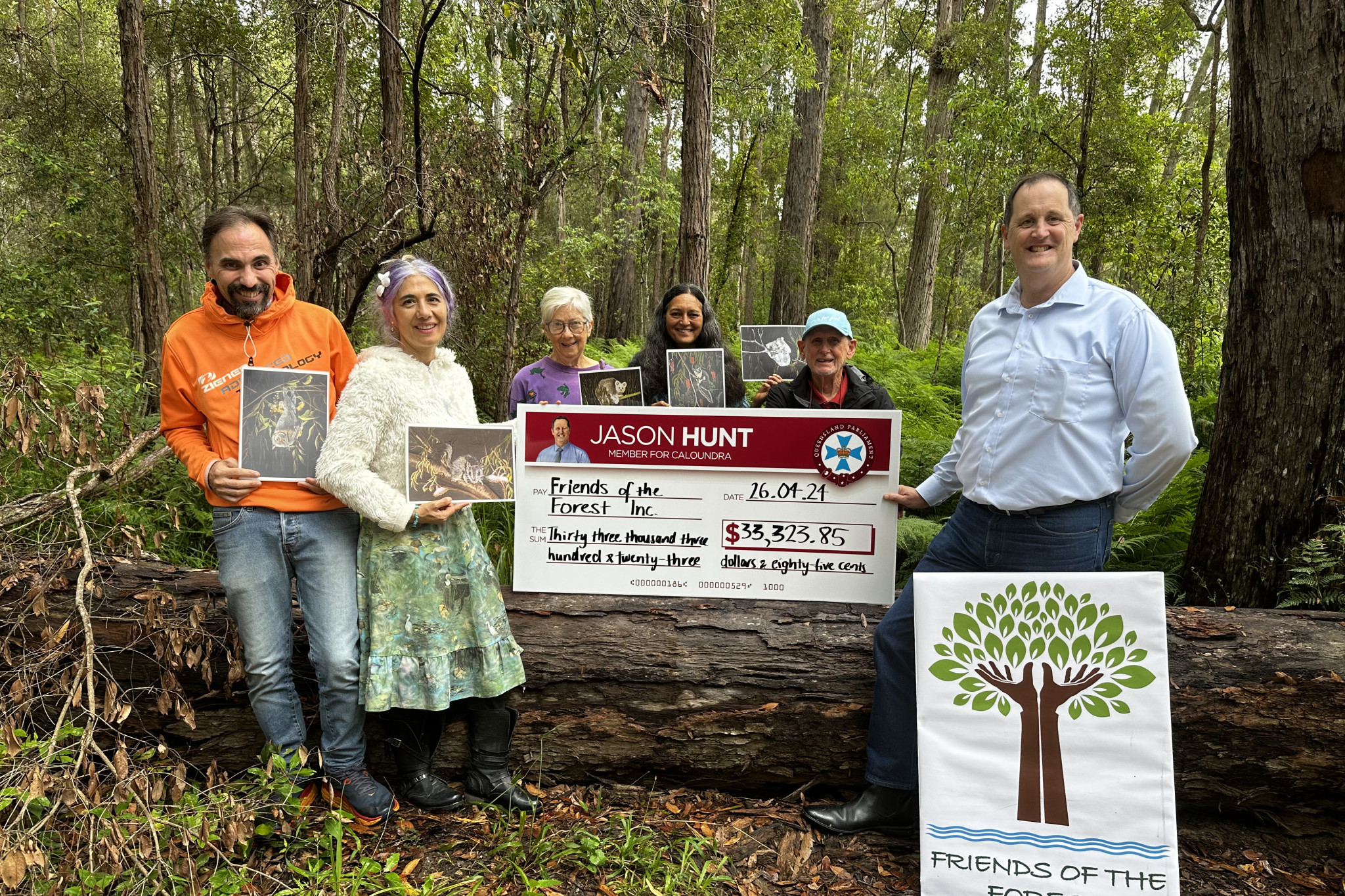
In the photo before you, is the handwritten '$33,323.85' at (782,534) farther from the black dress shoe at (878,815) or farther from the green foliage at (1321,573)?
the green foliage at (1321,573)

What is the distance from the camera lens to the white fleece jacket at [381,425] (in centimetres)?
273

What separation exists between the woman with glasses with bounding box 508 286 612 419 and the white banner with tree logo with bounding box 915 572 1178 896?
213 centimetres

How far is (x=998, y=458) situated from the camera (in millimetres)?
2646

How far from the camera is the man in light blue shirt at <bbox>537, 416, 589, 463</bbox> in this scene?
11.2 ft

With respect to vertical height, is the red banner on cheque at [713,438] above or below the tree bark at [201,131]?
below

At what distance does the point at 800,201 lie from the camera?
13.1 m

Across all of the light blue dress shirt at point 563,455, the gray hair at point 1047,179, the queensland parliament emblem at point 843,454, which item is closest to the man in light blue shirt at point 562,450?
the light blue dress shirt at point 563,455

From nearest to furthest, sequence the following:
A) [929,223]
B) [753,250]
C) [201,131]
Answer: [929,223]
[201,131]
[753,250]

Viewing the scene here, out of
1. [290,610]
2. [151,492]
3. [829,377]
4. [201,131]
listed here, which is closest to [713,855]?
[290,610]

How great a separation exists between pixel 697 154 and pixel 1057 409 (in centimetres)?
529

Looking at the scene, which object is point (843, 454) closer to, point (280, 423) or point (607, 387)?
point (607, 387)

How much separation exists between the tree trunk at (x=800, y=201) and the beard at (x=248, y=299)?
34.2ft

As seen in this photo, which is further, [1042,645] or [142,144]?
[142,144]

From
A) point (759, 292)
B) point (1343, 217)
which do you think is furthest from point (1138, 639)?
point (759, 292)
